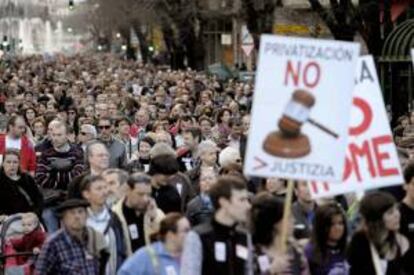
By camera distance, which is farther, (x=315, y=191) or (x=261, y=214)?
(x=315, y=191)

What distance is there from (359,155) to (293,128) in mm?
998

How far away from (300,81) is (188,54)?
59.6m

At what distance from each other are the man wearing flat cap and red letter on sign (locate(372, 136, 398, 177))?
2073 mm

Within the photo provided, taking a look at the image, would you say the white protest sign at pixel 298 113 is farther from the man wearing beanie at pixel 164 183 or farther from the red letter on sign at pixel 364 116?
the man wearing beanie at pixel 164 183

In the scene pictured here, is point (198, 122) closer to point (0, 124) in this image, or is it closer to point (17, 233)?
point (0, 124)

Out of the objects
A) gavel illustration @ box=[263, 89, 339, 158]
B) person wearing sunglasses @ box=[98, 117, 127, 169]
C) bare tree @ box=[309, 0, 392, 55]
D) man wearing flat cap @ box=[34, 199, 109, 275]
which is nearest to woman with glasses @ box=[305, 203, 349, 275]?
gavel illustration @ box=[263, 89, 339, 158]

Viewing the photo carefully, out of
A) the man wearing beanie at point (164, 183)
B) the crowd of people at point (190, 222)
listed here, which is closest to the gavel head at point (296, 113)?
the crowd of people at point (190, 222)

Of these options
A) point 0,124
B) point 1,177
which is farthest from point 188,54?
point 1,177

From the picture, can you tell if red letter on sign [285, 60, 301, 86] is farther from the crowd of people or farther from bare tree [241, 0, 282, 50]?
bare tree [241, 0, 282, 50]

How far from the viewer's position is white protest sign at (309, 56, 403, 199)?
9.18 m

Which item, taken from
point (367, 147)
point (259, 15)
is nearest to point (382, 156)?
point (367, 147)

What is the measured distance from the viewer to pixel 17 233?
12477 mm

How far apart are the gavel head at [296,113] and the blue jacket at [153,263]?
1345mm

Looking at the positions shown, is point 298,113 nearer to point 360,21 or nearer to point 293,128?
point 293,128
